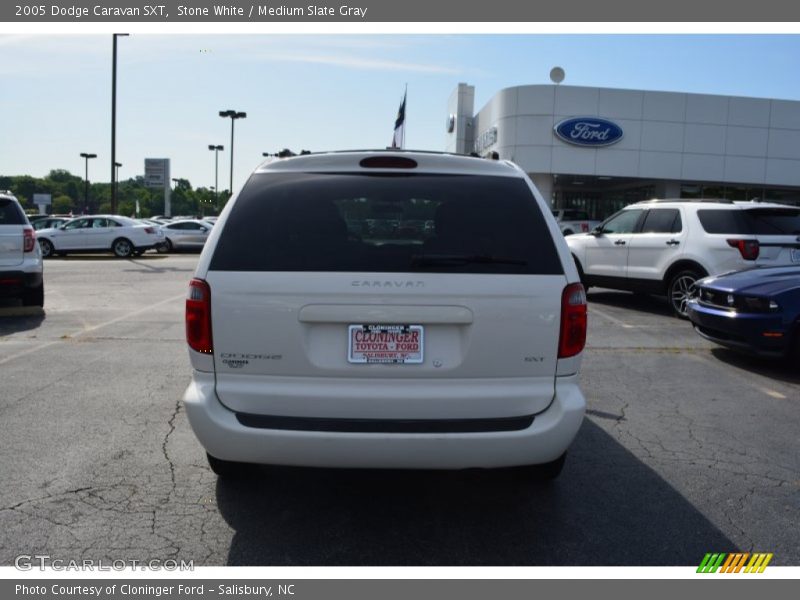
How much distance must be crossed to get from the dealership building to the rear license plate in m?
30.4

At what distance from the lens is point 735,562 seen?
10.3ft

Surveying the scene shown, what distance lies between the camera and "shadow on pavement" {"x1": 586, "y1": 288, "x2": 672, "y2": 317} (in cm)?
1134

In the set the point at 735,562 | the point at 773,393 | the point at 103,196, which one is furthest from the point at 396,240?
the point at 103,196

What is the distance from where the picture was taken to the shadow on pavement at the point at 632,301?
37.2 ft

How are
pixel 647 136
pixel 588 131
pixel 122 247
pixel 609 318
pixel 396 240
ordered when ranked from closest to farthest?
pixel 396 240, pixel 609 318, pixel 122 247, pixel 588 131, pixel 647 136

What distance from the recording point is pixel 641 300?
41.4 feet

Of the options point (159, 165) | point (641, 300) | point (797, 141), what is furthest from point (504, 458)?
point (159, 165)

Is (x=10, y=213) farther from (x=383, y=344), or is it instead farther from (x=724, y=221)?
(x=724, y=221)

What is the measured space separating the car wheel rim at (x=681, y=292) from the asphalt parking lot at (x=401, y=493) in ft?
12.4

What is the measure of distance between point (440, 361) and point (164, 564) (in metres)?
1.53

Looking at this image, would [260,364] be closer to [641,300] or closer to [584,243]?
[584,243]

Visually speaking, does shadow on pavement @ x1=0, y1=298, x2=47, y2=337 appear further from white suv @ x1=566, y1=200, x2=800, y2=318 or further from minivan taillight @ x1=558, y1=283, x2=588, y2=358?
white suv @ x1=566, y1=200, x2=800, y2=318

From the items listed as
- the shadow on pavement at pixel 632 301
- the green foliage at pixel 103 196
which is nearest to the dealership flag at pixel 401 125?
the shadow on pavement at pixel 632 301

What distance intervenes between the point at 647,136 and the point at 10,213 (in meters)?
30.2
